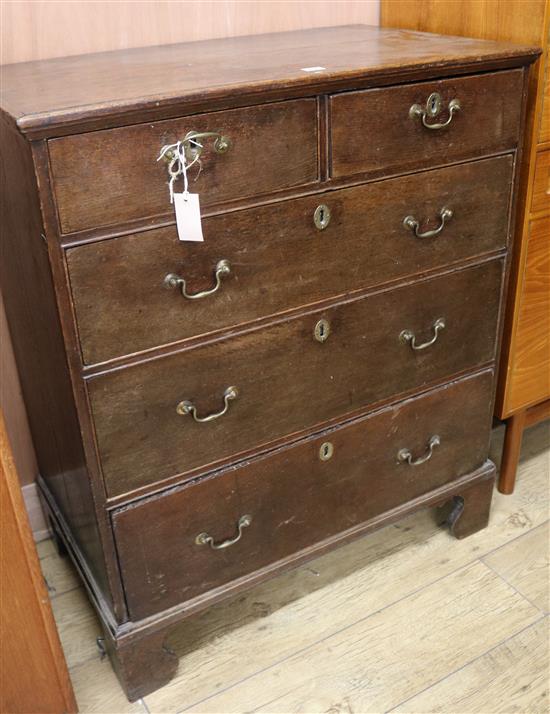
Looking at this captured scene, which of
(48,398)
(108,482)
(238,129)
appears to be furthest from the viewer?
A: (48,398)

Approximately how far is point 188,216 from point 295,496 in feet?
1.94

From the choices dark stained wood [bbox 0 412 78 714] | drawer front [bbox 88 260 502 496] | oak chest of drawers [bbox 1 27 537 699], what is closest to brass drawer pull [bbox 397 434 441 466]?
oak chest of drawers [bbox 1 27 537 699]

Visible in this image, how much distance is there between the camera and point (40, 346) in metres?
1.31

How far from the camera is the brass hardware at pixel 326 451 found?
1424 millimetres

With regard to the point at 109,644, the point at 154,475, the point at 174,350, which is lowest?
the point at 109,644

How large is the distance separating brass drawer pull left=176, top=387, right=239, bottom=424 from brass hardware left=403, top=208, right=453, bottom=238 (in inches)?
16.0

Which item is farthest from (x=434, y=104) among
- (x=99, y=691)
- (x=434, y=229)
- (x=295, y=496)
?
(x=99, y=691)

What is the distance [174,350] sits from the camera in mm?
1184

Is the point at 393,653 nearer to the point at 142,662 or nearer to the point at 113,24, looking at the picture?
the point at 142,662

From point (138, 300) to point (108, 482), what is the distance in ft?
0.99

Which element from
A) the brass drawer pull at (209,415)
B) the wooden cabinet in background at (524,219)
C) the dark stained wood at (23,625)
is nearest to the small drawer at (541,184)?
the wooden cabinet in background at (524,219)

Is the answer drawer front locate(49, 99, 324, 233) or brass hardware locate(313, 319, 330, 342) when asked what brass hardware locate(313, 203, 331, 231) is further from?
brass hardware locate(313, 319, 330, 342)

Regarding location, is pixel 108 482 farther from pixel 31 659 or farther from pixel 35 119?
pixel 35 119

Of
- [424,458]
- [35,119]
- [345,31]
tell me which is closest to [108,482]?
[35,119]
